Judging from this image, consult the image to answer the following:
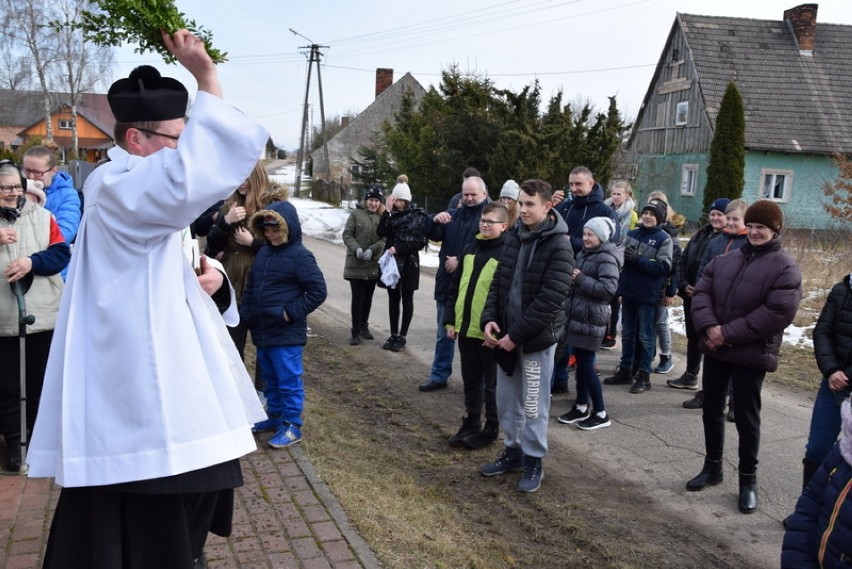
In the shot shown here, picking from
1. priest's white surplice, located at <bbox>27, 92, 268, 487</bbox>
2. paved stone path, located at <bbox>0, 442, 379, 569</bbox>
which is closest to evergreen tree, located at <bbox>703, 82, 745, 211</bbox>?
paved stone path, located at <bbox>0, 442, 379, 569</bbox>

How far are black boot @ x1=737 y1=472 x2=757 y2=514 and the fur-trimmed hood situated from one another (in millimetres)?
3676

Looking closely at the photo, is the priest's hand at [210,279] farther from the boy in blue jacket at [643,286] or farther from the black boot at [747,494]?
the boy in blue jacket at [643,286]

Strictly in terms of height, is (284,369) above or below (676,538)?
above

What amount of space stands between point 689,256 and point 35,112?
254 feet

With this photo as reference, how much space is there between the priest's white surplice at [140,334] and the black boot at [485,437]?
3.77m

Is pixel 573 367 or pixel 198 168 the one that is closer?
pixel 198 168

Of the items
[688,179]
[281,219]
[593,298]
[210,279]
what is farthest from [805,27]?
[210,279]

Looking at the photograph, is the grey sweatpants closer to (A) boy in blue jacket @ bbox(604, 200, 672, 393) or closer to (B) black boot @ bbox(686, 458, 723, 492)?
(B) black boot @ bbox(686, 458, 723, 492)

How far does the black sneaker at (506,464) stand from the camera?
17.9ft

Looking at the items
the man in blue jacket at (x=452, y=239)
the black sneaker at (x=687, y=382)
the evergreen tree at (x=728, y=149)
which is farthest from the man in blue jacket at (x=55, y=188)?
the evergreen tree at (x=728, y=149)

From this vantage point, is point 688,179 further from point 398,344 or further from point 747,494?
point 747,494

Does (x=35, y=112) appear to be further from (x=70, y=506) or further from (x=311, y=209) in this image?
(x=70, y=506)

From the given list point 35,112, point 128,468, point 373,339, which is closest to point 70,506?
point 128,468

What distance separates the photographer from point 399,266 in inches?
364
